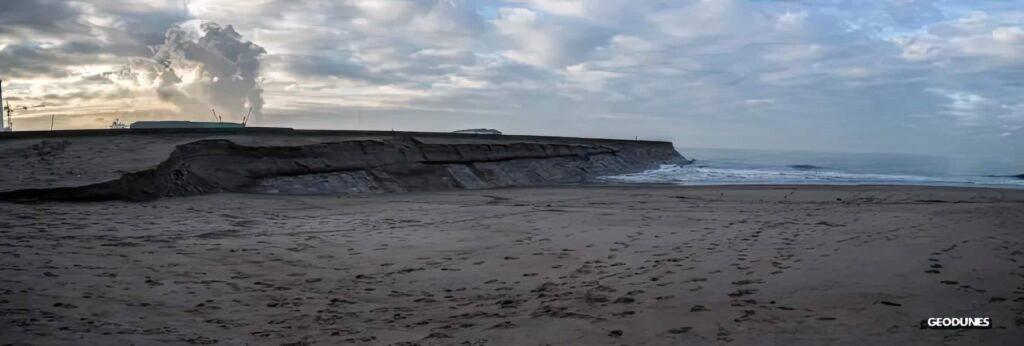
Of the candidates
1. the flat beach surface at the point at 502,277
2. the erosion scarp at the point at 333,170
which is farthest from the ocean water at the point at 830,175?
the flat beach surface at the point at 502,277

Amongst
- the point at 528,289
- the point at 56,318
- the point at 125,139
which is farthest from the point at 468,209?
the point at 125,139

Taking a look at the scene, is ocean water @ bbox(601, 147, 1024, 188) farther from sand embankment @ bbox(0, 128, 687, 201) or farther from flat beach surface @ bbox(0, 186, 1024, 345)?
flat beach surface @ bbox(0, 186, 1024, 345)

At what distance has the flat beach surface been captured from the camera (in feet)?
16.9

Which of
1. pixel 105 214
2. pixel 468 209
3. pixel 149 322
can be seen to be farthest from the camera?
pixel 468 209

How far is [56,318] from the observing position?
17.3ft

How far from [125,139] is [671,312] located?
21836mm

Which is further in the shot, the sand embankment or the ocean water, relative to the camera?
the ocean water

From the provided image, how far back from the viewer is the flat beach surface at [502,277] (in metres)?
5.14

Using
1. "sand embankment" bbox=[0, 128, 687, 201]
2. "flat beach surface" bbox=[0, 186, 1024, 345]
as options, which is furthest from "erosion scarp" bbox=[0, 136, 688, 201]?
"flat beach surface" bbox=[0, 186, 1024, 345]

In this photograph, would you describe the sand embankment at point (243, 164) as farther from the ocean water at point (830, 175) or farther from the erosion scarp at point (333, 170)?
the ocean water at point (830, 175)

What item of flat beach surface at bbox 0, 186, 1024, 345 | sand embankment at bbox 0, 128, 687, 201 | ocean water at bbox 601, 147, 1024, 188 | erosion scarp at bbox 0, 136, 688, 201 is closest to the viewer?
flat beach surface at bbox 0, 186, 1024, 345

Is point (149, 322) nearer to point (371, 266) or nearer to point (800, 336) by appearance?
point (371, 266)

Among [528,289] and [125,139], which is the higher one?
[125,139]

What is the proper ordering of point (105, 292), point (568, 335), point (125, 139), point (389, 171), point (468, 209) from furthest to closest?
point (389, 171), point (125, 139), point (468, 209), point (105, 292), point (568, 335)
